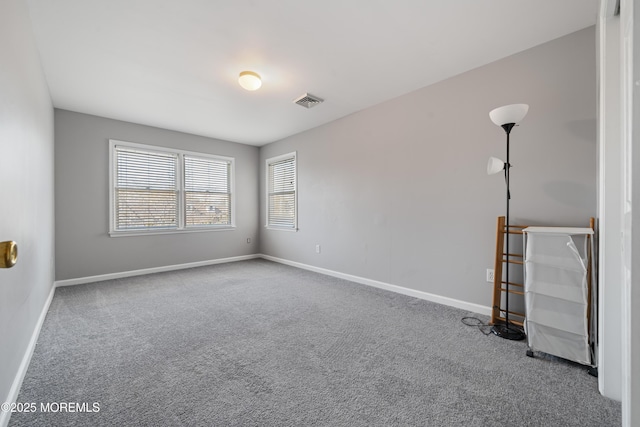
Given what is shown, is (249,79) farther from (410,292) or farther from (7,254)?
(410,292)

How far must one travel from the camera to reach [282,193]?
5.36 meters

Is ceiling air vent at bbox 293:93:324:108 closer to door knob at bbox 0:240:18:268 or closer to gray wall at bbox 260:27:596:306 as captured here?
gray wall at bbox 260:27:596:306

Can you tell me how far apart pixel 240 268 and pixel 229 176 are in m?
1.91

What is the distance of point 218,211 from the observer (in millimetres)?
5371

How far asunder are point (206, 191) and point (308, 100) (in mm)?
2837

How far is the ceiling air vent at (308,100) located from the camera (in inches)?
133

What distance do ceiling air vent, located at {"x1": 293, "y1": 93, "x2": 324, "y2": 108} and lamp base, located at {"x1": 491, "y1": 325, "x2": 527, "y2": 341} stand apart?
10.1ft

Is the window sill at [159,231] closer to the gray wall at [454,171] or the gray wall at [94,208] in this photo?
the gray wall at [94,208]

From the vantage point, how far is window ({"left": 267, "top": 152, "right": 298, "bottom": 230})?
508cm

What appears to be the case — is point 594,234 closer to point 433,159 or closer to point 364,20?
point 433,159

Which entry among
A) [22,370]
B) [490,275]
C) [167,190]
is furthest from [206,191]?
[490,275]

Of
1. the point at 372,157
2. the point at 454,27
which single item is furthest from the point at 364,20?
the point at 372,157

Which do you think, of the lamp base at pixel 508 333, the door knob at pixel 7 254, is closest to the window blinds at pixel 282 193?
the lamp base at pixel 508 333

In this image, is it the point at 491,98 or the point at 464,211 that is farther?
the point at 464,211
